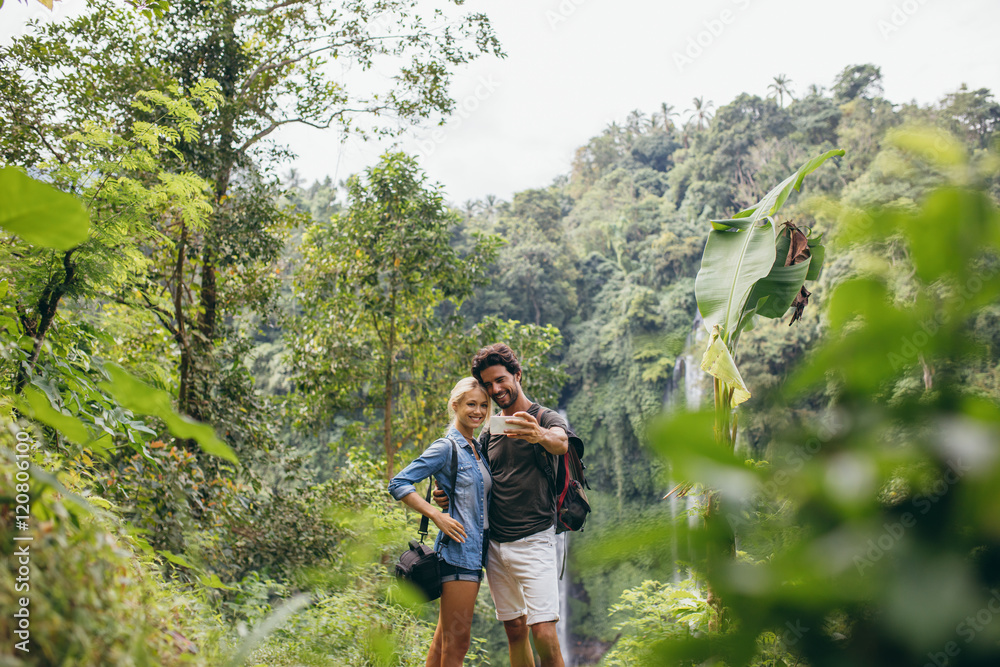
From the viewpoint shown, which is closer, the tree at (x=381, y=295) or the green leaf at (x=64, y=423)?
the green leaf at (x=64, y=423)

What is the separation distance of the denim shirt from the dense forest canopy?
23 centimetres

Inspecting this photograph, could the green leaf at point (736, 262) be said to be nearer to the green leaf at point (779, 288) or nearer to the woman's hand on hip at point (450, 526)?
the green leaf at point (779, 288)

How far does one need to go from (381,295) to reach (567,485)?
3971mm

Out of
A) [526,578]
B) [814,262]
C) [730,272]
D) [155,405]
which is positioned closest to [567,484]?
[526,578]

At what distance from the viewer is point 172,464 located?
3.03 meters

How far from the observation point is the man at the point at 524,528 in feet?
6.57

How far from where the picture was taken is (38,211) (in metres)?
0.46

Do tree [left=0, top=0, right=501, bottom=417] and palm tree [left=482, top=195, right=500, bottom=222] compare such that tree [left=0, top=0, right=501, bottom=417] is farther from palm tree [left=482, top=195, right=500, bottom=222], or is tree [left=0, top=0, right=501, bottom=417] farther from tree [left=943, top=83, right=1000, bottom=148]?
palm tree [left=482, top=195, right=500, bottom=222]

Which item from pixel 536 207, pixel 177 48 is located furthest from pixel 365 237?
pixel 536 207

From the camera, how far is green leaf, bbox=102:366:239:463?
0.47 meters

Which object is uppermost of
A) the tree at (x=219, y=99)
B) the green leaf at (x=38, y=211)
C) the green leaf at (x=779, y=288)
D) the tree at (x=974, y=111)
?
the tree at (x=974, y=111)

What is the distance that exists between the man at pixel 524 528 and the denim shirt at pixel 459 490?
80 millimetres

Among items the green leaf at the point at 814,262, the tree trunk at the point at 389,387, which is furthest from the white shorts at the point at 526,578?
the tree trunk at the point at 389,387

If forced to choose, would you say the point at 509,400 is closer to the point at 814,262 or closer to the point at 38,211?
the point at 814,262
